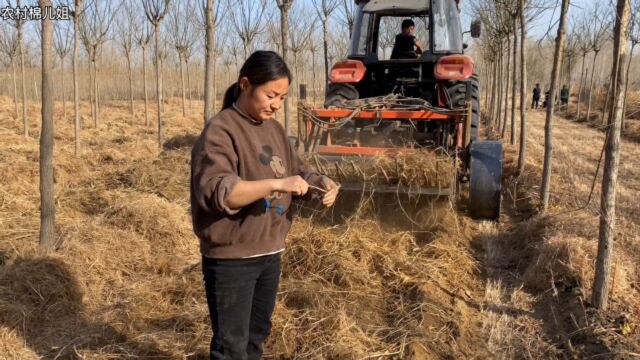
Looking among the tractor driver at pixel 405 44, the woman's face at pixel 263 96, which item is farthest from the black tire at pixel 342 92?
the woman's face at pixel 263 96

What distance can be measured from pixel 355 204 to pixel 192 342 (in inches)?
91.2

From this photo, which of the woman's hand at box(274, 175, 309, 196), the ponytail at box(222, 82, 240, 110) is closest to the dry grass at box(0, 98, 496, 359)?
the woman's hand at box(274, 175, 309, 196)

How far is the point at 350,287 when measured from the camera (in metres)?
3.50

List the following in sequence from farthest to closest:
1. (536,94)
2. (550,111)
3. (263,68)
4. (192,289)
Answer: (536,94)
(550,111)
(192,289)
(263,68)

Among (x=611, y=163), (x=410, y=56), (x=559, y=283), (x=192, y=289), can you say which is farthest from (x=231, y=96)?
(x=410, y=56)

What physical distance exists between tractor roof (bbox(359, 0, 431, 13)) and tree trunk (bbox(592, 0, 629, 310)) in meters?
3.08

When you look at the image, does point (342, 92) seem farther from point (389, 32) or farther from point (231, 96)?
point (389, 32)

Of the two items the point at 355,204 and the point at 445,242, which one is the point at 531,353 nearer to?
the point at 445,242

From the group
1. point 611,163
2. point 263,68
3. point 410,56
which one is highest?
point 410,56

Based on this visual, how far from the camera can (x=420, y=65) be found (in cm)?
591

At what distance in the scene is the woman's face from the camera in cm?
170

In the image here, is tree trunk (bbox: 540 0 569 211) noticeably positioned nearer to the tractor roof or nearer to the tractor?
the tractor

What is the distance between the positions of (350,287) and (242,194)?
2.16 metres

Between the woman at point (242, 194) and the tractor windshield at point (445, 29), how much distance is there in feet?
14.4
